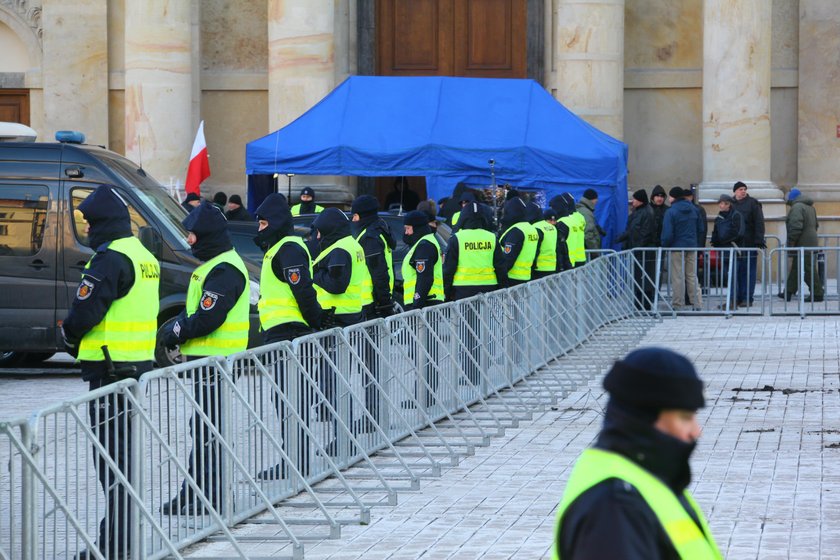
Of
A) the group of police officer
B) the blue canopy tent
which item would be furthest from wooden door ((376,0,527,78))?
the group of police officer

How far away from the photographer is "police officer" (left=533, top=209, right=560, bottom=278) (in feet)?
62.3

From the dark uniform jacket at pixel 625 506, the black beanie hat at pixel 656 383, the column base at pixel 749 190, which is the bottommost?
the dark uniform jacket at pixel 625 506

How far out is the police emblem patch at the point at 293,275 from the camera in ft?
37.0

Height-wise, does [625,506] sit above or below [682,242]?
below

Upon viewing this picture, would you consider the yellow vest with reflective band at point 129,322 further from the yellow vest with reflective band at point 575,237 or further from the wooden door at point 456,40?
the wooden door at point 456,40

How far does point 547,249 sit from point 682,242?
528 centimetres

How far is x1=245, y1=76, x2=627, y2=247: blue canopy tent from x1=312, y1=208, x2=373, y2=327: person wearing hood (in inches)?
340

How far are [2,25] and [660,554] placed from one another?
94.9ft

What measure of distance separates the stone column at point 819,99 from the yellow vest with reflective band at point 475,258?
14589mm

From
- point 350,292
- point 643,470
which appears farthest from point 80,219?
point 643,470

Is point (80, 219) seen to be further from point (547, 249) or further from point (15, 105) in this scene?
point (15, 105)

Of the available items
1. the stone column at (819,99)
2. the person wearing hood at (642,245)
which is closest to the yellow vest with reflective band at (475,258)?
the person wearing hood at (642,245)

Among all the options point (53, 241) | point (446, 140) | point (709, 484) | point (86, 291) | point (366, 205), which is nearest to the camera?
point (86, 291)

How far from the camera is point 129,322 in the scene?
891 centimetres
